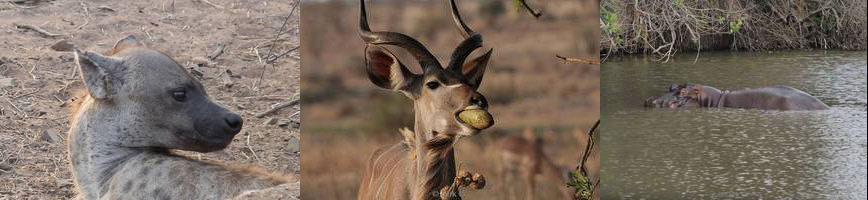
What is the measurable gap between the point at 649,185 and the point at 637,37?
3.66m

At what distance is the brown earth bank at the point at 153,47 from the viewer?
5.27 metres

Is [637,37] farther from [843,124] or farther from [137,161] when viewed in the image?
[137,161]

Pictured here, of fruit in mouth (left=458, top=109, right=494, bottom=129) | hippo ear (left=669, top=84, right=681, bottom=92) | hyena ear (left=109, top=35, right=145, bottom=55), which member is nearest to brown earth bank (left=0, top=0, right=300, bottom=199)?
hyena ear (left=109, top=35, right=145, bottom=55)

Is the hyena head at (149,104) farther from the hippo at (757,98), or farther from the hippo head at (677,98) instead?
the hippo head at (677,98)

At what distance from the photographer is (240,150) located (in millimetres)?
5344

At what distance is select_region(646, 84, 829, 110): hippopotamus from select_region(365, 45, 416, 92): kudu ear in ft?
26.5

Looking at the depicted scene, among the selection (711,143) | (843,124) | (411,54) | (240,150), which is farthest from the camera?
(843,124)

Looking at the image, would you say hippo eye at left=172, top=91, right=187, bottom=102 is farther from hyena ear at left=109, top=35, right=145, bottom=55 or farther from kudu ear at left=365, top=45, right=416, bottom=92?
kudu ear at left=365, top=45, right=416, bottom=92

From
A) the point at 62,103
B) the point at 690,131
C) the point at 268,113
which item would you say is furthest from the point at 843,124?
the point at 62,103

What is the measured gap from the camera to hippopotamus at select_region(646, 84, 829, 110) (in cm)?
1055

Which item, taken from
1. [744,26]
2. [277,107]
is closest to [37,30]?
[277,107]

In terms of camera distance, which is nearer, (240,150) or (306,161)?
(306,161)

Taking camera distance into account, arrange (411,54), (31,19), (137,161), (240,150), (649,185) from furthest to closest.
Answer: (649,185) < (31,19) < (240,150) < (137,161) < (411,54)

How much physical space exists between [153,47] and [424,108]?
10.3 feet
